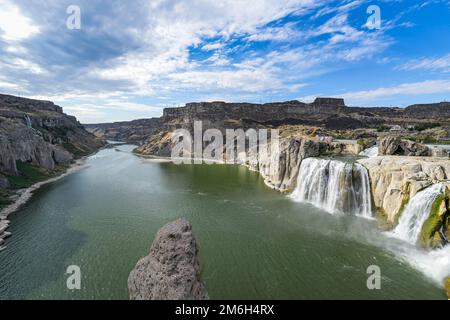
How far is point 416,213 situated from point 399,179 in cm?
502

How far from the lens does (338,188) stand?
1294 inches

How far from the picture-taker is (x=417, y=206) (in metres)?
23.5

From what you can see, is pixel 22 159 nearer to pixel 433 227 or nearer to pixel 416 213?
pixel 416 213

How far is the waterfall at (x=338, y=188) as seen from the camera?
3103 cm

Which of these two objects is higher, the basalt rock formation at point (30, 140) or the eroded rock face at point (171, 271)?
the basalt rock formation at point (30, 140)

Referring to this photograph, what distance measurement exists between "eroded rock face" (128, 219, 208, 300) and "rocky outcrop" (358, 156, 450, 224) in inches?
952

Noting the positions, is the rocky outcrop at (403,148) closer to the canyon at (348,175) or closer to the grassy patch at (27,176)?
the canyon at (348,175)

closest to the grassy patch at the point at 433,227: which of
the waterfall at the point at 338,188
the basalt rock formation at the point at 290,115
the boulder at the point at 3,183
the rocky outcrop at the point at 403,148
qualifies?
the waterfall at the point at 338,188

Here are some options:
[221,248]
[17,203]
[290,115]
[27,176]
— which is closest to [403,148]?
[221,248]

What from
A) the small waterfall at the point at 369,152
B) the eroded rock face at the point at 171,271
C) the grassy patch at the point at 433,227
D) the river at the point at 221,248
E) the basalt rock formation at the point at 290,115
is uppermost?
the basalt rock formation at the point at 290,115

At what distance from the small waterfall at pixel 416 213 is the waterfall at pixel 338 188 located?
5284 millimetres
